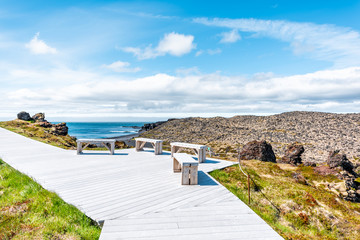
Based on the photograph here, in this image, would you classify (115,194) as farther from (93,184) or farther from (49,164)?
(49,164)

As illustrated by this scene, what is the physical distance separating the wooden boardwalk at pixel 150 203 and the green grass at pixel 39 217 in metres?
0.24

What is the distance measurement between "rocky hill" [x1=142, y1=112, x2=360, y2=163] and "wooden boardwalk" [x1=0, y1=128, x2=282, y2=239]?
37856 millimetres

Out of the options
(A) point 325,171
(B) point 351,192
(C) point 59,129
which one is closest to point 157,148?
(B) point 351,192

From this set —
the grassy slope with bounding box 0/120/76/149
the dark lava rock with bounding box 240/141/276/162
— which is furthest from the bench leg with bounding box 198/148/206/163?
the dark lava rock with bounding box 240/141/276/162

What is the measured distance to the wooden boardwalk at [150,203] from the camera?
416cm

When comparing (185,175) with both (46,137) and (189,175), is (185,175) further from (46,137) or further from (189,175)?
(46,137)

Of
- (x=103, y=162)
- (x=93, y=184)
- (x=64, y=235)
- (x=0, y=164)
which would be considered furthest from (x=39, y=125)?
(x=64, y=235)

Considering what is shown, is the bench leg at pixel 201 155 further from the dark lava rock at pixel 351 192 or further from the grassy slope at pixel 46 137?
the grassy slope at pixel 46 137

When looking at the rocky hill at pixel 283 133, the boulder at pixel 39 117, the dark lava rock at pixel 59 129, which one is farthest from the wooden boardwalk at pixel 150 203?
the rocky hill at pixel 283 133

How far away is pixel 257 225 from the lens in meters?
4.50

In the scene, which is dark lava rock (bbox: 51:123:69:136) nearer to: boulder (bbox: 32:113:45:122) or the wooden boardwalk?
boulder (bbox: 32:113:45:122)

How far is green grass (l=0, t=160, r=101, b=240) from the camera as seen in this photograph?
164 inches

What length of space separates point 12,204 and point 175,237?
4950 mm

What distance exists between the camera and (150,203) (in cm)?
541
